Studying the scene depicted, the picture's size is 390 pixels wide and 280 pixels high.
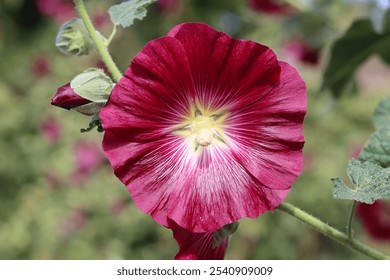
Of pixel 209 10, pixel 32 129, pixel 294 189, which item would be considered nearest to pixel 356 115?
pixel 294 189

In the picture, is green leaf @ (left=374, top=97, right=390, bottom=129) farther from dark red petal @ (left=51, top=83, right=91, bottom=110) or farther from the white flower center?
dark red petal @ (left=51, top=83, right=91, bottom=110)

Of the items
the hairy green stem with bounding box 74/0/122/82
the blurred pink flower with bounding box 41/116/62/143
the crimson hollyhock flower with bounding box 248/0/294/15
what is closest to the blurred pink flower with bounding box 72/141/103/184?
the blurred pink flower with bounding box 41/116/62/143

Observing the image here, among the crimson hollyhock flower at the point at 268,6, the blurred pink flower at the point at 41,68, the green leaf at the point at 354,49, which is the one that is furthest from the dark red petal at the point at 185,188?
the blurred pink flower at the point at 41,68

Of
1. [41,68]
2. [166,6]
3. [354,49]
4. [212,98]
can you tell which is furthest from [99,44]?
[41,68]

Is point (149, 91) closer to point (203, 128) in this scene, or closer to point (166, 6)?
point (203, 128)

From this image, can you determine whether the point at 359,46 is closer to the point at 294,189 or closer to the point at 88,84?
the point at 88,84
